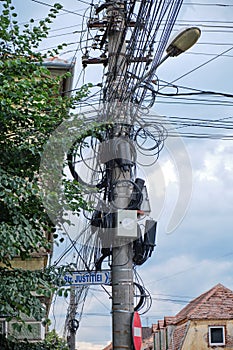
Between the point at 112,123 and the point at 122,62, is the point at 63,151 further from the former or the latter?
the point at 122,62

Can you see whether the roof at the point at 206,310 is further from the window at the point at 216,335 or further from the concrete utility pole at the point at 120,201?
the concrete utility pole at the point at 120,201

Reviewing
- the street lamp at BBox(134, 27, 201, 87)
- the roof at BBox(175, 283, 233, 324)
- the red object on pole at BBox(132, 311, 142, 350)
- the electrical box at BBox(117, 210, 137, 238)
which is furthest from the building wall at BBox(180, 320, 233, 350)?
the street lamp at BBox(134, 27, 201, 87)

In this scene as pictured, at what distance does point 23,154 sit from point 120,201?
1361 mm

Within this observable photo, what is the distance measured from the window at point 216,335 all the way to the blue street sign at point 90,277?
20.0 metres

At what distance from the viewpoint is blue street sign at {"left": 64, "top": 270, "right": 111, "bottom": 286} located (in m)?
8.22

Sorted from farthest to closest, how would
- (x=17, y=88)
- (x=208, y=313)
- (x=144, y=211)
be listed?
1. (x=208, y=313)
2. (x=144, y=211)
3. (x=17, y=88)

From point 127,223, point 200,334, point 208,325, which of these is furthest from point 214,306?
point 127,223

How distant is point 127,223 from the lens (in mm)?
8375

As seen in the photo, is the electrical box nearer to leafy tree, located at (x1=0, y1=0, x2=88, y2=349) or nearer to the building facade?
leafy tree, located at (x1=0, y1=0, x2=88, y2=349)

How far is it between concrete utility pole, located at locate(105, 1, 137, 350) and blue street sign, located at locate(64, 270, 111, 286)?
203mm

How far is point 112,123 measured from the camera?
29.1ft

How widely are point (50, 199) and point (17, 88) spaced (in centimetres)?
125

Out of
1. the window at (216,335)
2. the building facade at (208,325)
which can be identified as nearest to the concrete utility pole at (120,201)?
the building facade at (208,325)

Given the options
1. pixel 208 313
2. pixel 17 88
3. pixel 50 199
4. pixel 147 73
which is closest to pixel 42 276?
pixel 50 199
